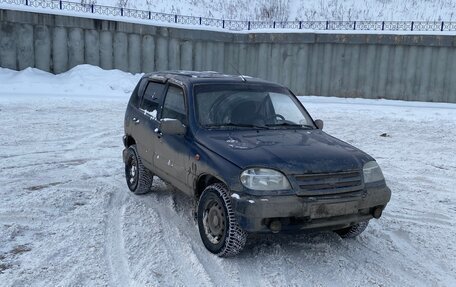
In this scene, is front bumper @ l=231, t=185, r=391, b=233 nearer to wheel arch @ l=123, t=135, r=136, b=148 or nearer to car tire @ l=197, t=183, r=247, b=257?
car tire @ l=197, t=183, r=247, b=257

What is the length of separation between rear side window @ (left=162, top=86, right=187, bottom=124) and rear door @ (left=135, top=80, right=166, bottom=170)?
175 mm

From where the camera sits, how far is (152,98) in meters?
6.11

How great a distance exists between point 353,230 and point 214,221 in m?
1.53

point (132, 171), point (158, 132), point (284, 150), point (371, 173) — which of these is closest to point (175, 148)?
point (158, 132)

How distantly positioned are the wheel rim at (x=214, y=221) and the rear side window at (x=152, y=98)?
5.85 ft

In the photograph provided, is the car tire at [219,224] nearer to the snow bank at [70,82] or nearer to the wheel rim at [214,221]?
the wheel rim at [214,221]

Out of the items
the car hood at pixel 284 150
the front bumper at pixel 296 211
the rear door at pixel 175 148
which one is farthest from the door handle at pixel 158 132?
the front bumper at pixel 296 211

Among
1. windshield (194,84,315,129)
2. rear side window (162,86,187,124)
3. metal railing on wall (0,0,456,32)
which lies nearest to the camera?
windshield (194,84,315,129)

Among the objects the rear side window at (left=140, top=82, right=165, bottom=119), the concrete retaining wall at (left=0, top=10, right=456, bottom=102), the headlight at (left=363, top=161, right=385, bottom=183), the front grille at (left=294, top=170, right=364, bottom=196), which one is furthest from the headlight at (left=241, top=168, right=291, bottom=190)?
the concrete retaining wall at (left=0, top=10, right=456, bottom=102)

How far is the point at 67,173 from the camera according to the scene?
7270mm

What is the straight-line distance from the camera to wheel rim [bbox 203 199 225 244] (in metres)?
4.29

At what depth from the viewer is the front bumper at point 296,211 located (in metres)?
3.94

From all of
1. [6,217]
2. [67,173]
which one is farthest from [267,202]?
[67,173]

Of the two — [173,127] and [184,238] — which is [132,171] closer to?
[173,127]
